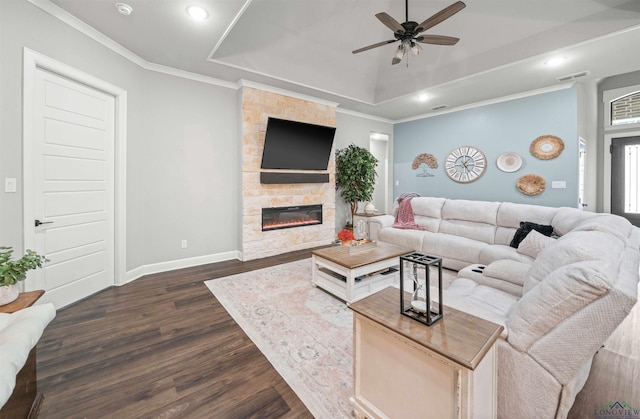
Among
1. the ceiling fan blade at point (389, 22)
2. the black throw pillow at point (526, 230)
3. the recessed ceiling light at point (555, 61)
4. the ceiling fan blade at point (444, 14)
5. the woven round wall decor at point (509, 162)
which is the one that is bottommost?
the black throw pillow at point (526, 230)

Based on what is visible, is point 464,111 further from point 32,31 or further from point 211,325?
point 32,31

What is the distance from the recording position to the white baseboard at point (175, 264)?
3401mm

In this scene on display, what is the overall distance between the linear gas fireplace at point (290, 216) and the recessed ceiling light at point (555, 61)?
4.04 meters

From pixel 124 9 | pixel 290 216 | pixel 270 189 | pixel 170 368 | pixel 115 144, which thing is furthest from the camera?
pixel 290 216

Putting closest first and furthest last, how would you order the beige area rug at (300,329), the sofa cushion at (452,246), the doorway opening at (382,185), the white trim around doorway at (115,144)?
the beige area rug at (300,329)
the white trim around doorway at (115,144)
the sofa cushion at (452,246)
the doorway opening at (382,185)

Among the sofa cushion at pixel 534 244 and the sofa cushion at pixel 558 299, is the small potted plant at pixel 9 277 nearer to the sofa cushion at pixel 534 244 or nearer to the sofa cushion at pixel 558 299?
the sofa cushion at pixel 558 299

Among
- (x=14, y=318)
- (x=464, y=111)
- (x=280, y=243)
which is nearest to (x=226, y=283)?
(x=280, y=243)

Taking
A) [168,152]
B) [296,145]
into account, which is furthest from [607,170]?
[168,152]

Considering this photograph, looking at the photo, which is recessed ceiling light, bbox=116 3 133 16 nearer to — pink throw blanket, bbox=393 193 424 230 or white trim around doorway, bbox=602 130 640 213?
pink throw blanket, bbox=393 193 424 230

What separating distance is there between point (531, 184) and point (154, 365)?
19.5ft

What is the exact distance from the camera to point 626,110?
15.8ft

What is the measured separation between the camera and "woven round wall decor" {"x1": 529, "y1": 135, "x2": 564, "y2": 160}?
14.5 feet

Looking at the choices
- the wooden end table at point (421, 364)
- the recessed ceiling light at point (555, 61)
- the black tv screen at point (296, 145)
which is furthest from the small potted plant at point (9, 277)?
the recessed ceiling light at point (555, 61)

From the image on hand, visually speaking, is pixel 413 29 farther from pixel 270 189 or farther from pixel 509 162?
pixel 509 162
